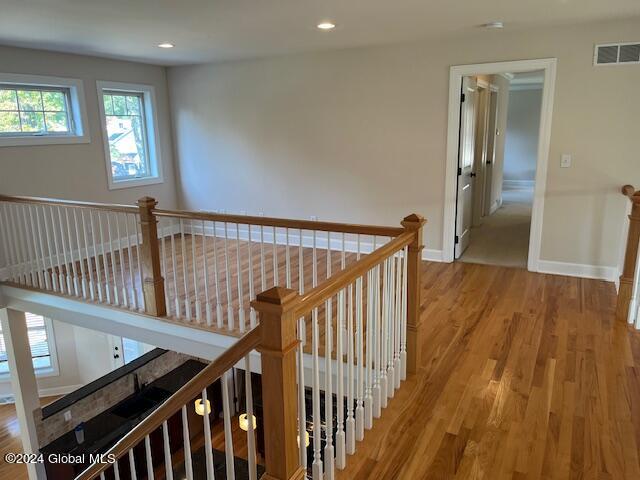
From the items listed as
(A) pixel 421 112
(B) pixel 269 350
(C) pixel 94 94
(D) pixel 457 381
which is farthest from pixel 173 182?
(B) pixel 269 350

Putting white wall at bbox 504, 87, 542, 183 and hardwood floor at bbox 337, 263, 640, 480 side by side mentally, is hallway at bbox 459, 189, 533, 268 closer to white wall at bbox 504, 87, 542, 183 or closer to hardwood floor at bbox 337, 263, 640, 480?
hardwood floor at bbox 337, 263, 640, 480

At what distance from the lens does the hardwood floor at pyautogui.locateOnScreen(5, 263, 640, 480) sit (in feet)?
6.97

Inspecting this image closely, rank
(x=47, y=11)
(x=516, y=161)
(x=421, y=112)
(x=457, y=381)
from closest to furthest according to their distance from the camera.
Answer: (x=457, y=381)
(x=47, y=11)
(x=421, y=112)
(x=516, y=161)

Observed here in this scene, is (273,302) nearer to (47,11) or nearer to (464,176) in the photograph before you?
(47,11)

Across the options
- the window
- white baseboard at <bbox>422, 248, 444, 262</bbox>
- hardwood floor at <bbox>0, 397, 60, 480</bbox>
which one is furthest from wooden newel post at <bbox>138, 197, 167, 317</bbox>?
the window

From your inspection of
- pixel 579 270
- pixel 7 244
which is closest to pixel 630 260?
pixel 579 270

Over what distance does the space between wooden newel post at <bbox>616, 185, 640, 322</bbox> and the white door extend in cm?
185

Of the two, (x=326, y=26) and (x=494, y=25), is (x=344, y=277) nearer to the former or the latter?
(x=326, y=26)

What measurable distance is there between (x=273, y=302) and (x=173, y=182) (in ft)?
19.6

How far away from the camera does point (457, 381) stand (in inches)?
110

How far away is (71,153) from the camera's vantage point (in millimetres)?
5551

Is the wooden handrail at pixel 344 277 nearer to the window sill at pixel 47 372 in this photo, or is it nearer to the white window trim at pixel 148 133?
the white window trim at pixel 148 133

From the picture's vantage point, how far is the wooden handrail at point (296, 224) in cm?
273

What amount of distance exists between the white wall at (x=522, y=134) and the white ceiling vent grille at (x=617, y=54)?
24.5 feet
